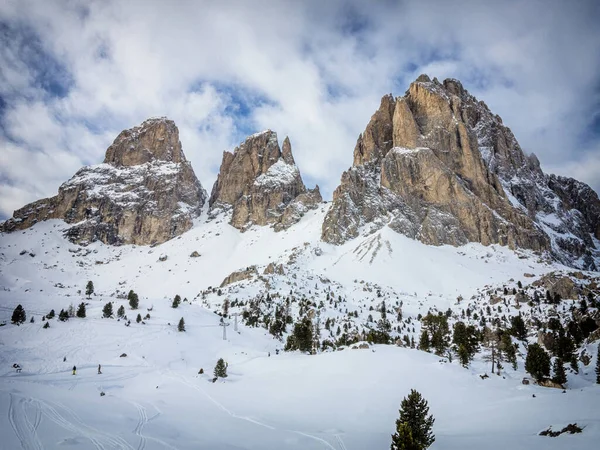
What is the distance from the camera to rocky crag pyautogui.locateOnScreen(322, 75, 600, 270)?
6107 inches

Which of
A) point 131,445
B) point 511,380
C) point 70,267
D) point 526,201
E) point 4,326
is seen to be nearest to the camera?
point 131,445

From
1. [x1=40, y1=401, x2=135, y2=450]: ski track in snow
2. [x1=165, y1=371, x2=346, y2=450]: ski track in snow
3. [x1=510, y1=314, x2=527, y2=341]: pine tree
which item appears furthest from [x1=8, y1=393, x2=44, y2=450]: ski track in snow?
[x1=510, y1=314, x2=527, y2=341]: pine tree

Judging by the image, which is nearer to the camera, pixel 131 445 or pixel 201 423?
pixel 131 445

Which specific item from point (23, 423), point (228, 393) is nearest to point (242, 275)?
point (228, 393)

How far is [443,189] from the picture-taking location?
161375mm

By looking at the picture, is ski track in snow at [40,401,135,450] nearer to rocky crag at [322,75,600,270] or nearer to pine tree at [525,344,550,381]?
pine tree at [525,344,550,381]

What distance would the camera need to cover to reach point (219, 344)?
58031 millimetres

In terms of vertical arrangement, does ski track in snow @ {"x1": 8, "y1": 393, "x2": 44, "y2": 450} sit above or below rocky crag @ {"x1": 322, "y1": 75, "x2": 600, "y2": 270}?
below

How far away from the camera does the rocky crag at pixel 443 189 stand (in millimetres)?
155125

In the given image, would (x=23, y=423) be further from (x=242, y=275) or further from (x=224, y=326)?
(x=242, y=275)

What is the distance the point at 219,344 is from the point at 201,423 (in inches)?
1416

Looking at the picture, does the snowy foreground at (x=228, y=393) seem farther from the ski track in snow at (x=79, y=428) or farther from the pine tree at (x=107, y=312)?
the pine tree at (x=107, y=312)

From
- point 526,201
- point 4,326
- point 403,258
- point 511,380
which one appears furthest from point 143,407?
point 526,201

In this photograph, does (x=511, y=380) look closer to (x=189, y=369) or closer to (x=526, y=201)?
(x=189, y=369)
